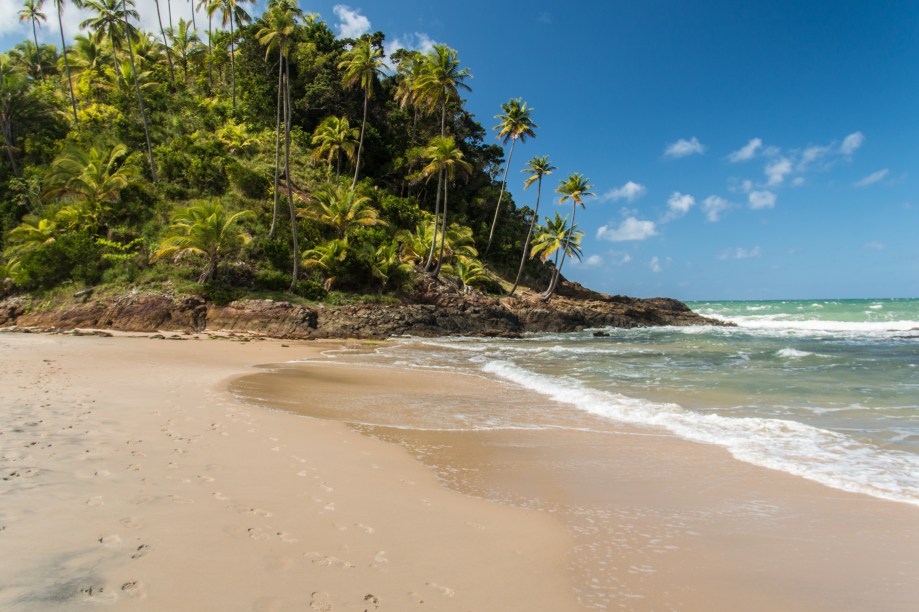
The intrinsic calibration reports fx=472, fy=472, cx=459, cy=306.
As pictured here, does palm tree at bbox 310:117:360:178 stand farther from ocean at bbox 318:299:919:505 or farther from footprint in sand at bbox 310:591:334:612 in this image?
footprint in sand at bbox 310:591:334:612

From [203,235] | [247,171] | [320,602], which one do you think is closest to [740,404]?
[320,602]

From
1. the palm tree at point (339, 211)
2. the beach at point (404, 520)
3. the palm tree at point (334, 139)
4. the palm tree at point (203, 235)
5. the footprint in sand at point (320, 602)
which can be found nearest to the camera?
the footprint in sand at point (320, 602)

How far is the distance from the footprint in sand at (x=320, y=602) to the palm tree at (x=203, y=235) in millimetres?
22231

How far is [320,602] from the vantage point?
2.36 m

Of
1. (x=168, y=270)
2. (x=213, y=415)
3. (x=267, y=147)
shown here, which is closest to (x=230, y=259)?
(x=168, y=270)

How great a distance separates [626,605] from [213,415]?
18.6ft

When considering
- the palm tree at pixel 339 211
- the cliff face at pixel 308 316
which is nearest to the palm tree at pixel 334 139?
the palm tree at pixel 339 211

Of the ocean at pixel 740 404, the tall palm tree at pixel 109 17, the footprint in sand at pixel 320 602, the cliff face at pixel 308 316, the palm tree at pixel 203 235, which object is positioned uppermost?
the tall palm tree at pixel 109 17

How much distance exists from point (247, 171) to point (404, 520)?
99.2 ft

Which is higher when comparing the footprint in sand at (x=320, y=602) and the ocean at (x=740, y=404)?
the footprint in sand at (x=320, y=602)

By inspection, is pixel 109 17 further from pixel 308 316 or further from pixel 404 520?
pixel 404 520

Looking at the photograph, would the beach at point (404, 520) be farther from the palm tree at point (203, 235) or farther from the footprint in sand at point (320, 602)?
the palm tree at point (203, 235)

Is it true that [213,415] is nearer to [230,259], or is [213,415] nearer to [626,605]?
[626,605]

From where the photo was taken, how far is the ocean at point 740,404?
18.0ft
